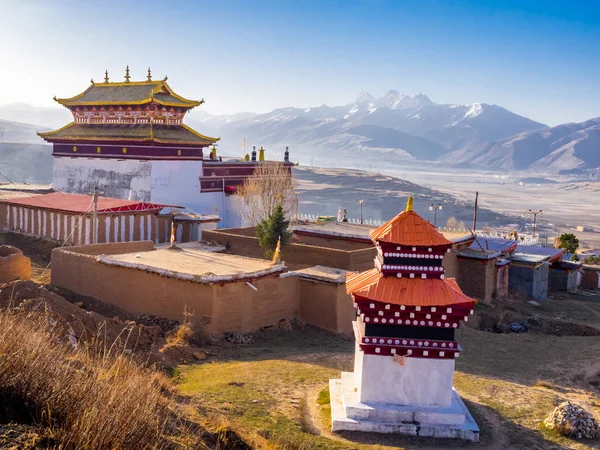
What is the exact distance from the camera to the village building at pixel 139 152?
44375 millimetres

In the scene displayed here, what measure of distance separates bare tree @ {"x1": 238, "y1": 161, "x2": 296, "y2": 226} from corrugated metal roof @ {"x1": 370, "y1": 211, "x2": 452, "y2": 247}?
3174 cm

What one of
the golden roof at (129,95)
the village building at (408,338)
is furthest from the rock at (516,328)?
the golden roof at (129,95)

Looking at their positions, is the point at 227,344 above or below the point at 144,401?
below

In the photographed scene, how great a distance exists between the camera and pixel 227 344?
18.9 m

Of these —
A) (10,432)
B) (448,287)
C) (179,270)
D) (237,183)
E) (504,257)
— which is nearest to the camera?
(10,432)

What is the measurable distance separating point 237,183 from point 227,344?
32.0 metres

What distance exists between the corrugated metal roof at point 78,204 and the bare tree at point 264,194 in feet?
46.7

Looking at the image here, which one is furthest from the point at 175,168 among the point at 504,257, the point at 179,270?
the point at 179,270

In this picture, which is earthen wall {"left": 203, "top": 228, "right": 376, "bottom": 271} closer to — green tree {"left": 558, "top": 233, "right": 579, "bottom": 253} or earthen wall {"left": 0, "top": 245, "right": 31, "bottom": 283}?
earthen wall {"left": 0, "top": 245, "right": 31, "bottom": 283}

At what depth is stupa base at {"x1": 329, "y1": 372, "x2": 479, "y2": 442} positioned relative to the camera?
12.8 meters

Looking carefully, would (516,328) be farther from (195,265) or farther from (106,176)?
(106,176)

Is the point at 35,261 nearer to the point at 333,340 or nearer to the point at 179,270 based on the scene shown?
the point at 179,270

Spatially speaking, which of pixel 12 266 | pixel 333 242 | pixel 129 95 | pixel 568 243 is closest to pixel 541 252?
pixel 568 243

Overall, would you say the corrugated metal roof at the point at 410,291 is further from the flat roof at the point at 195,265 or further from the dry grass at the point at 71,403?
the flat roof at the point at 195,265
